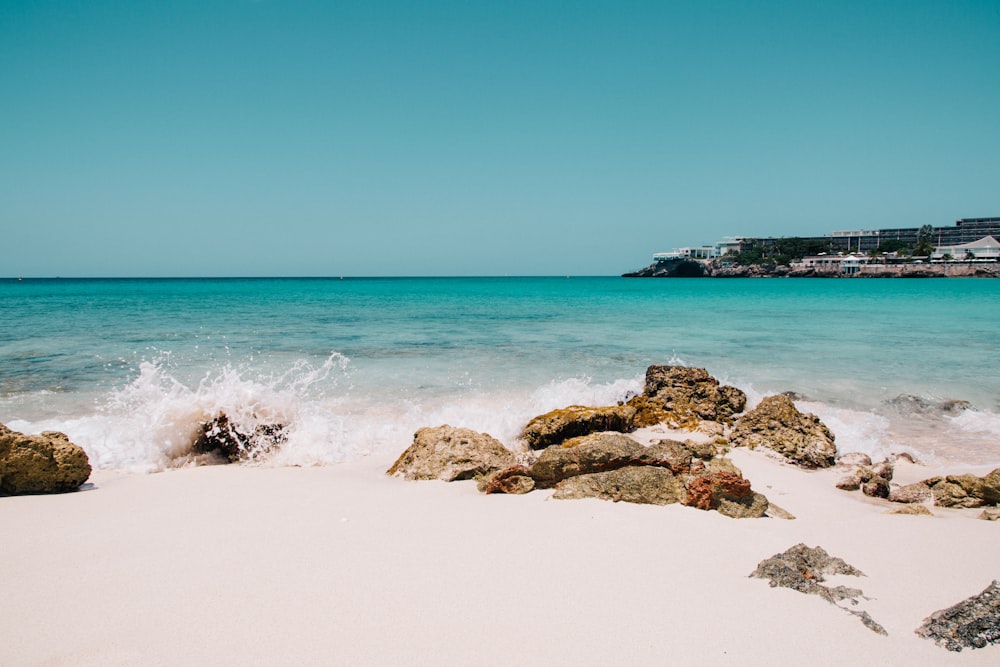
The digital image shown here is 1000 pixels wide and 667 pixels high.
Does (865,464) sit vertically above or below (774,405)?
below

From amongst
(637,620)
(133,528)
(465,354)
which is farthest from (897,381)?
(133,528)

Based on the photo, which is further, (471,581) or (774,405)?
(774,405)

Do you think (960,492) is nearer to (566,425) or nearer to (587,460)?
(587,460)

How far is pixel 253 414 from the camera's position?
20.7ft

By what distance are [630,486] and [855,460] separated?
11.1ft

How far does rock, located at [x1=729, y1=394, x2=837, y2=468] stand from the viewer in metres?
6.03

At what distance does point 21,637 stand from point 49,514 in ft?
6.67

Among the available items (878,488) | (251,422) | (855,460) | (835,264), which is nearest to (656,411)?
(855,460)

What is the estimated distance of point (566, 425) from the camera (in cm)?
618

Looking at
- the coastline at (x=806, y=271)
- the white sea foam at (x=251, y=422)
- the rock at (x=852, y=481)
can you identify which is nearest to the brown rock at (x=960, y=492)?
the rock at (x=852, y=481)

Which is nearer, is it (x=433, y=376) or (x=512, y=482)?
(x=512, y=482)

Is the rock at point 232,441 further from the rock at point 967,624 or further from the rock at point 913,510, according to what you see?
the rock at point 913,510

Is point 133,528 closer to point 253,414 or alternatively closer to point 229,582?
point 229,582

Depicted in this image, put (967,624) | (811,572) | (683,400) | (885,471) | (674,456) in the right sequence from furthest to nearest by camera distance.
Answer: (683,400)
(885,471)
(674,456)
(811,572)
(967,624)
